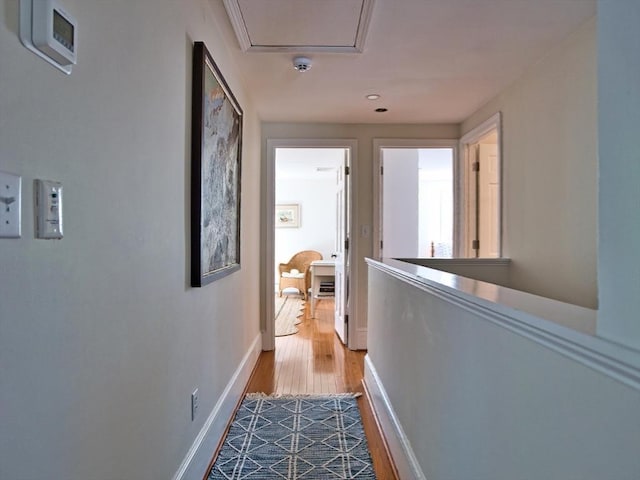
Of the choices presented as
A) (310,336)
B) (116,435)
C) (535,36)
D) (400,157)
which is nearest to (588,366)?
(116,435)

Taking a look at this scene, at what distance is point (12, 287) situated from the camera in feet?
2.26

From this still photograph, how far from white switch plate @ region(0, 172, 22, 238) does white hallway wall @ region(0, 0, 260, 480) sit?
2 cm

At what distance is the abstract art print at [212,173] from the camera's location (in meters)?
1.73

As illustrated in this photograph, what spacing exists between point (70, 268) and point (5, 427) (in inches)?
12.4

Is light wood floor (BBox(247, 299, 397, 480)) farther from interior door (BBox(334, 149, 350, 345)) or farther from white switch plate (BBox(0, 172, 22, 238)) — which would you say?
white switch plate (BBox(0, 172, 22, 238))

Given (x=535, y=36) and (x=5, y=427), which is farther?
(x=535, y=36)

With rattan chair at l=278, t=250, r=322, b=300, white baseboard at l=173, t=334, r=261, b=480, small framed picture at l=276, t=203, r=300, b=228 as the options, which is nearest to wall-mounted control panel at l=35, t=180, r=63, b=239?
white baseboard at l=173, t=334, r=261, b=480

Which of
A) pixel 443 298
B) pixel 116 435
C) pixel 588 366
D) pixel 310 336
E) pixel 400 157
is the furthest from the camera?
pixel 400 157

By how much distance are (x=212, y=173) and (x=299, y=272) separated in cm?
566

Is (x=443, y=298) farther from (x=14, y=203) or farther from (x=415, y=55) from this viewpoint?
(x=415, y=55)

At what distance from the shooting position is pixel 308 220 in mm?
7977

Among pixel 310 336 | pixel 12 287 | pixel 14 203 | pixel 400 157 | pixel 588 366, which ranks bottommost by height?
pixel 310 336

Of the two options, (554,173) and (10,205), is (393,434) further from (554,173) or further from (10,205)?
(10,205)

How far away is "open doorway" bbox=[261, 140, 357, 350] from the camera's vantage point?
396 cm
